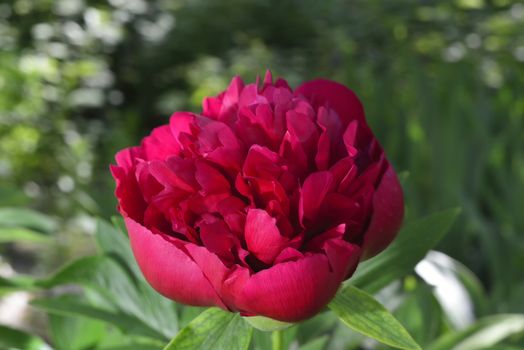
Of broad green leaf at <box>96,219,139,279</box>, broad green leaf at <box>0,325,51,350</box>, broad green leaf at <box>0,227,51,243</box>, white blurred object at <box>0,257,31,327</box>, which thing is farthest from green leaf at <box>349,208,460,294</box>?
white blurred object at <box>0,257,31,327</box>

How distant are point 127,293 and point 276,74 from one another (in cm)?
250

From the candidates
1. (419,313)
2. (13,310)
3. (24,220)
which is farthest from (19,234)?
(13,310)

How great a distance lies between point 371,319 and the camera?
481 mm

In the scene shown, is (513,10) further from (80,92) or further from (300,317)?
(300,317)

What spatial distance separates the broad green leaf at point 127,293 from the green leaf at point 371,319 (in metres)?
0.27

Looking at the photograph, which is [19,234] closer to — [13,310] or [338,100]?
[338,100]

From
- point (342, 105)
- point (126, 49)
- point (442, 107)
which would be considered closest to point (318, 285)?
point (342, 105)

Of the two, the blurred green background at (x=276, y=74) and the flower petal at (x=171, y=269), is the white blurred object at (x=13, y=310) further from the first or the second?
the flower petal at (x=171, y=269)

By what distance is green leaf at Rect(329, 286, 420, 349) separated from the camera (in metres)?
0.47

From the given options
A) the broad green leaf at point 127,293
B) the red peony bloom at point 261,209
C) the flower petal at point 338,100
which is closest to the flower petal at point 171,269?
the red peony bloom at point 261,209

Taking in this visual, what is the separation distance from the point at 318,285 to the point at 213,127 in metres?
0.12

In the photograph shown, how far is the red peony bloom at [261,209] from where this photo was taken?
1.48ft

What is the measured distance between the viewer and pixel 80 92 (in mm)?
3049

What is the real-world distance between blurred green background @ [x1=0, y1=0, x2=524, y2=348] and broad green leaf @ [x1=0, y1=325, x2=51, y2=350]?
21 cm
